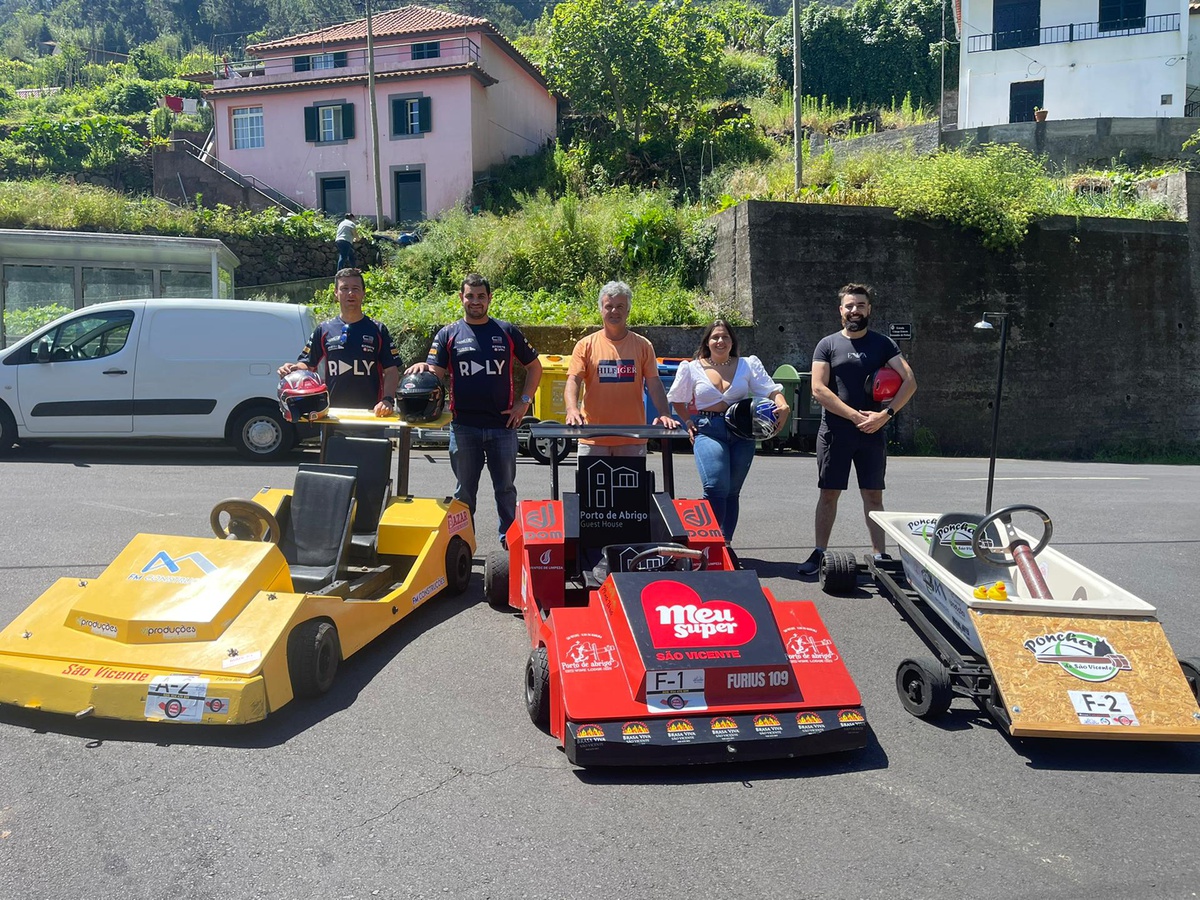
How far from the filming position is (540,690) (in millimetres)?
4445

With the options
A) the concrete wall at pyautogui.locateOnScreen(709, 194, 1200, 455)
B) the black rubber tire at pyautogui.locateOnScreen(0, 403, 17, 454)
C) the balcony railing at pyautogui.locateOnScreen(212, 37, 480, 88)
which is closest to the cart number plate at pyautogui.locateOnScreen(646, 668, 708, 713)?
the black rubber tire at pyautogui.locateOnScreen(0, 403, 17, 454)

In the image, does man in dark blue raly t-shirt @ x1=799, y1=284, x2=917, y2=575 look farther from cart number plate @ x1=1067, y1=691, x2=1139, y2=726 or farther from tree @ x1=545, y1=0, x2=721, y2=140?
tree @ x1=545, y1=0, x2=721, y2=140

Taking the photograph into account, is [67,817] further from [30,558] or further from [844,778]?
[30,558]

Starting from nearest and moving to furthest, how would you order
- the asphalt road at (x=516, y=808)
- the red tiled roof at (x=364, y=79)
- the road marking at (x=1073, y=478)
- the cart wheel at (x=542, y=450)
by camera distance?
the asphalt road at (x=516, y=808) < the cart wheel at (x=542, y=450) < the road marking at (x=1073, y=478) < the red tiled roof at (x=364, y=79)

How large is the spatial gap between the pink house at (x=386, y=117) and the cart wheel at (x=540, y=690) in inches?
1216

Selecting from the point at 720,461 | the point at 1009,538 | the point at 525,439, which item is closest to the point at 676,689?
the point at 1009,538

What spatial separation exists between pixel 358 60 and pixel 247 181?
6.67 metres

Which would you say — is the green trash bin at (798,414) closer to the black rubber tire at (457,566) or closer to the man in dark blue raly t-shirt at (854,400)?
the man in dark blue raly t-shirt at (854,400)

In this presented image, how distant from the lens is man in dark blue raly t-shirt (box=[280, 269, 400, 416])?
23.2ft

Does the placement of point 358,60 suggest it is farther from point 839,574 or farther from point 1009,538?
point 1009,538

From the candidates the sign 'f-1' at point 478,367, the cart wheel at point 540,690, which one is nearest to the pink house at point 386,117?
the sign 'f-1' at point 478,367

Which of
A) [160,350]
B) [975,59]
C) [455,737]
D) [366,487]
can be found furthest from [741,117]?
[455,737]

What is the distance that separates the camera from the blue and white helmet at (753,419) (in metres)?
6.34

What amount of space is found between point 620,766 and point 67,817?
208 centimetres
